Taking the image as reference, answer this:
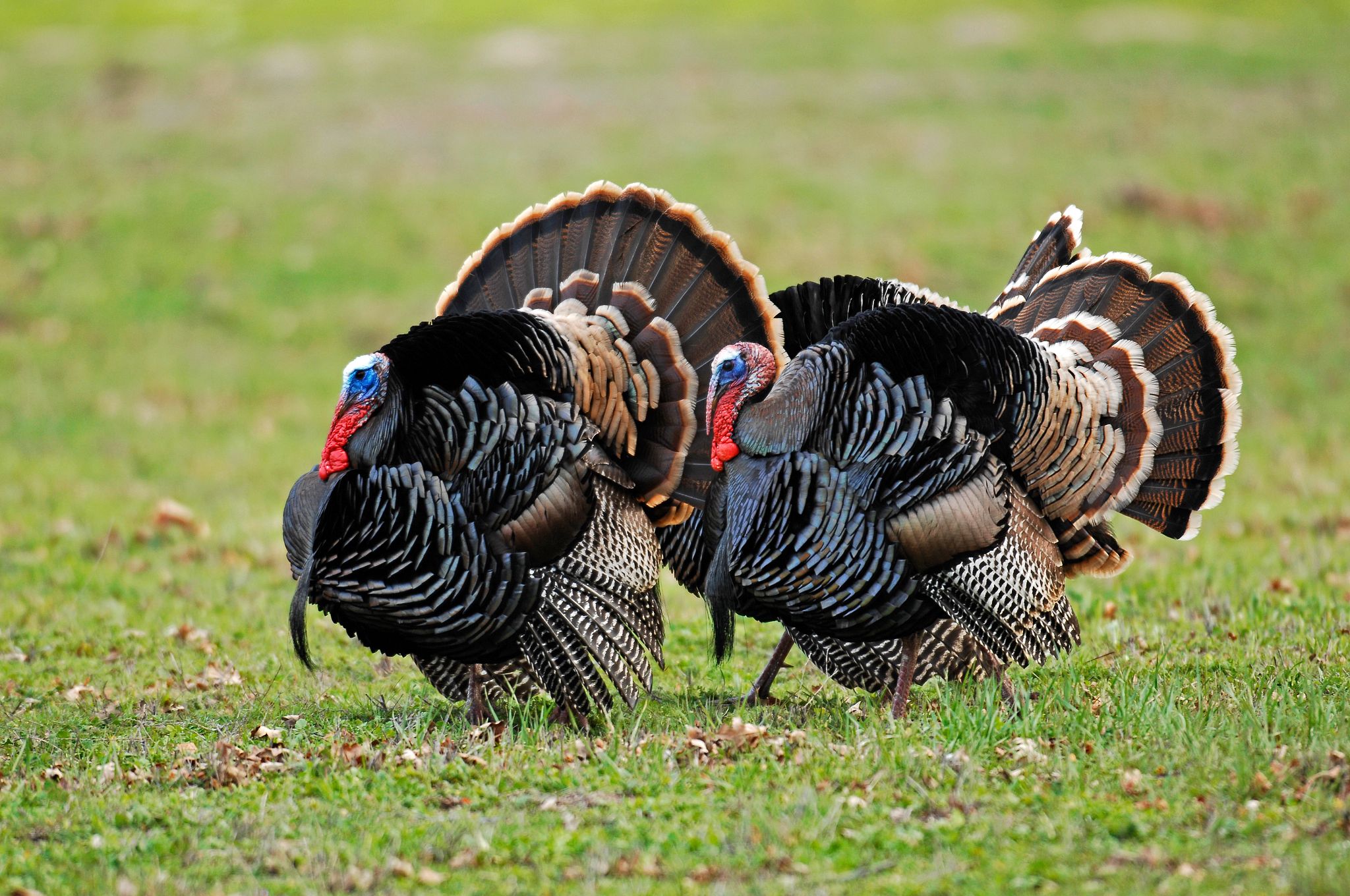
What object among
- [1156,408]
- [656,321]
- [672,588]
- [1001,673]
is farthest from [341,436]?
[672,588]

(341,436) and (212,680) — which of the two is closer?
(341,436)

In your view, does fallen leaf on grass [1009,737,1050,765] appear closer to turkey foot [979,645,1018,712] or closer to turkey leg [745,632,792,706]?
turkey foot [979,645,1018,712]

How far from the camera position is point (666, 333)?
5.62m

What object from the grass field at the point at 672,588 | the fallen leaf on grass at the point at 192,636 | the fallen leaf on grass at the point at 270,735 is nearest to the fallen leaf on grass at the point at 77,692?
the grass field at the point at 672,588

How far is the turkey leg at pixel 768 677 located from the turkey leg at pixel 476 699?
1081mm

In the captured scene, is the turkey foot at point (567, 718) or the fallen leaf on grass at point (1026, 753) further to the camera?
the turkey foot at point (567, 718)

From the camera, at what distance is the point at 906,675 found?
5.32 meters

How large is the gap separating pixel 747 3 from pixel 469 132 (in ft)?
42.2

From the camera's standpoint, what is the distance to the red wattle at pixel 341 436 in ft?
16.4

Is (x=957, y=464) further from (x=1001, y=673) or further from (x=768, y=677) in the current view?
(x=768, y=677)

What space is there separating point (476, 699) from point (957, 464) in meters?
2.05

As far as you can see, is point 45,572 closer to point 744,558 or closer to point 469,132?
point 744,558

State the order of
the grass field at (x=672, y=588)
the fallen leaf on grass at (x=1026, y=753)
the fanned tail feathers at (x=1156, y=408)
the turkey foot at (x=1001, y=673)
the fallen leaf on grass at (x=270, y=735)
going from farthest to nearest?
the fanned tail feathers at (x=1156, y=408) → the turkey foot at (x=1001, y=673) → the fallen leaf on grass at (x=270, y=735) → the fallen leaf on grass at (x=1026, y=753) → the grass field at (x=672, y=588)

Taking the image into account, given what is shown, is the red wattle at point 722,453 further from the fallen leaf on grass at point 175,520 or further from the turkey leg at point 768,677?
the fallen leaf on grass at point 175,520
